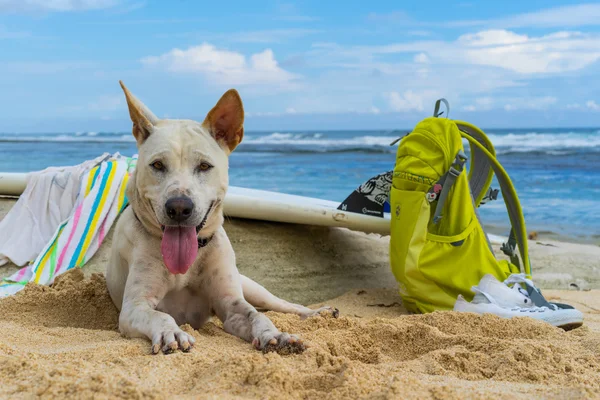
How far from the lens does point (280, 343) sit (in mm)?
2973

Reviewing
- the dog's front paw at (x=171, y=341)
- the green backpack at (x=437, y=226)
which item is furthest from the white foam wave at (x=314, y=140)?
the dog's front paw at (x=171, y=341)

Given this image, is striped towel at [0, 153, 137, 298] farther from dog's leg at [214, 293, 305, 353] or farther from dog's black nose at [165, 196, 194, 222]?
dog's black nose at [165, 196, 194, 222]

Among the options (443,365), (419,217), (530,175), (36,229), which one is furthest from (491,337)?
(530,175)

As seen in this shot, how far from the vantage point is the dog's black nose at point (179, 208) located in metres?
3.12

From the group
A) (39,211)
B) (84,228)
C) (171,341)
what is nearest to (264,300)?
(171,341)

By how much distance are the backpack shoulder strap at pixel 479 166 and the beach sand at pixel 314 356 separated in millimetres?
1121

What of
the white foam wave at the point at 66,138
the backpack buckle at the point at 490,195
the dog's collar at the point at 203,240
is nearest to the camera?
the dog's collar at the point at 203,240

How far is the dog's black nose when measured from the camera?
3119 mm

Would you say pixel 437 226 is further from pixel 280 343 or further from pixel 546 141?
pixel 546 141

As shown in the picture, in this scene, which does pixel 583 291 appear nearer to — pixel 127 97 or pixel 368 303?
pixel 368 303

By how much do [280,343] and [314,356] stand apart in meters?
0.28

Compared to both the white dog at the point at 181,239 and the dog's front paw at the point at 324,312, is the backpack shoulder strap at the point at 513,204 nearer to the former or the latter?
the dog's front paw at the point at 324,312

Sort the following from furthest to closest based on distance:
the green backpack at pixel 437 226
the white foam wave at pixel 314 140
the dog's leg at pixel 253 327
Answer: the white foam wave at pixel 314 140 < the green backpack at pixel 437 226 < the dog's leg at pixel 253 327

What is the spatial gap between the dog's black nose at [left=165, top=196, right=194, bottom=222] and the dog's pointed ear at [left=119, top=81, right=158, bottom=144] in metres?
0.56
